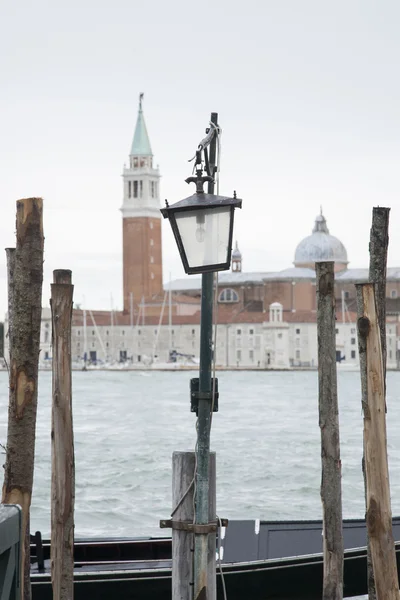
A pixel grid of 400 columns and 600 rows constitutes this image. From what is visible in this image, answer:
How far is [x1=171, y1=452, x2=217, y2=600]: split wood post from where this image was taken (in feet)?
10.3

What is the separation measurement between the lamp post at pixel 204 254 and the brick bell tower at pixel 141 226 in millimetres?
46954

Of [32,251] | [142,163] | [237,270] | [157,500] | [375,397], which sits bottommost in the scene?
[157,500]

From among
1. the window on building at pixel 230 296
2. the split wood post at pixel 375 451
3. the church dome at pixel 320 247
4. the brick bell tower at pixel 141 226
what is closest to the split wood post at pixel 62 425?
the split wood post at pixel 375 451

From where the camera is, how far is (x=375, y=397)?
367 cm

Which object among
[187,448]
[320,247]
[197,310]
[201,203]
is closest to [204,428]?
[201,203]

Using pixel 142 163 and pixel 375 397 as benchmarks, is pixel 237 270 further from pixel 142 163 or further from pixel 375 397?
pixel 375 397

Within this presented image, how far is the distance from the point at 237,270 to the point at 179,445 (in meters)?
37.5

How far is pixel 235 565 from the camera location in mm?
4727

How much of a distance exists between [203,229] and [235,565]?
216 cm

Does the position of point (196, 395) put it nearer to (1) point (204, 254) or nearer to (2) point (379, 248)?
(1) point (204, 254)

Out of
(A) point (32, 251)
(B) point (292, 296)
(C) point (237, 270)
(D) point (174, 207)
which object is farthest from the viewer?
(C) point (237, 270)

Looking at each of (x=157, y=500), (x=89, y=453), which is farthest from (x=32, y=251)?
(x=89, y=453)

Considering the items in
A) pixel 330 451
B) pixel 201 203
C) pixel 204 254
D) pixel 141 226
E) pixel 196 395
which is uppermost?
pixel 141 226

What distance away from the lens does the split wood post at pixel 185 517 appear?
3.14 meters
